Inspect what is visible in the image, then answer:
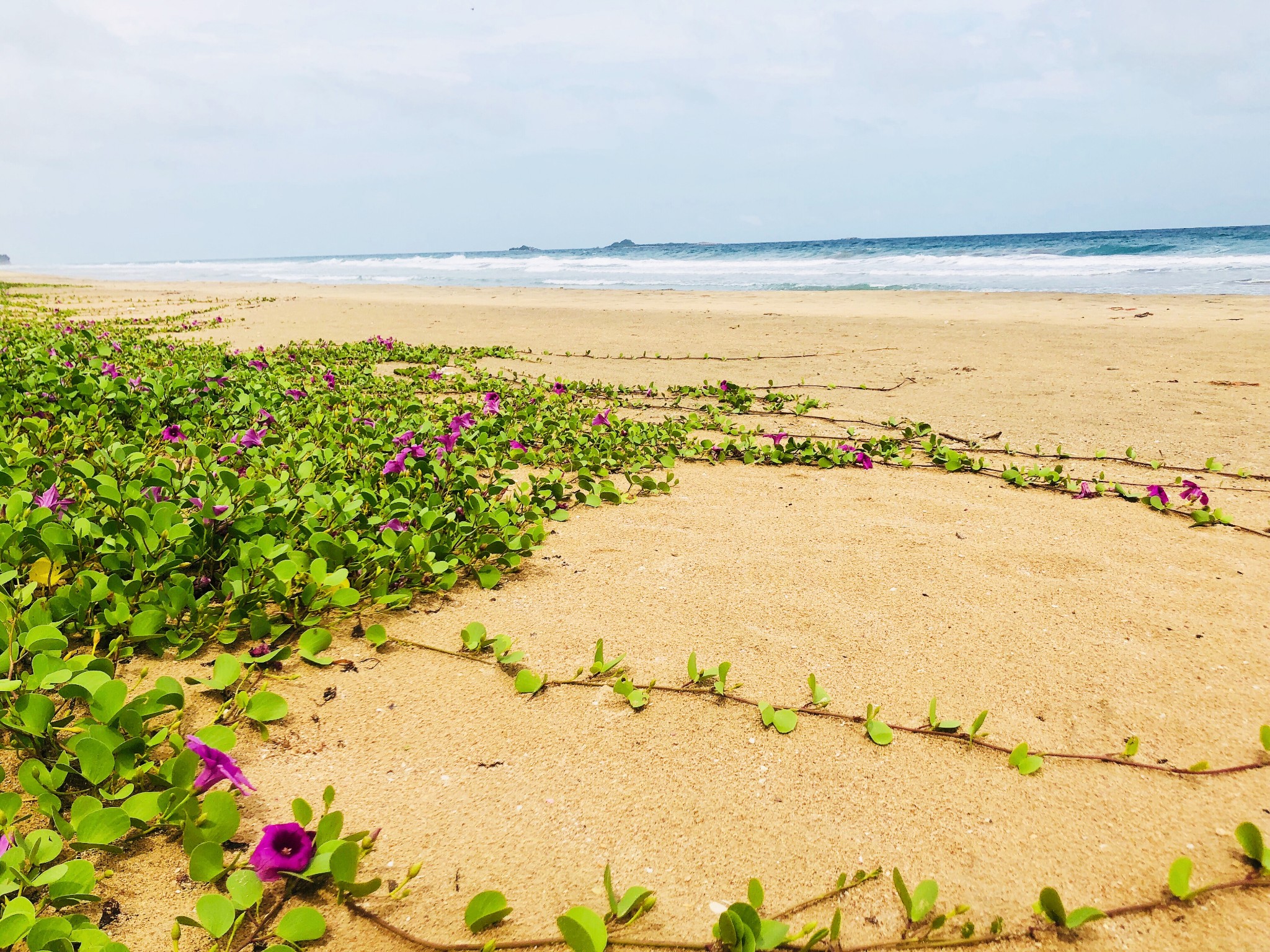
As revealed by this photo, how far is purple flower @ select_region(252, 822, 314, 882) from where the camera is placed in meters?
1.11

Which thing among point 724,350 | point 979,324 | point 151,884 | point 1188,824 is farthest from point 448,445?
point 979,324

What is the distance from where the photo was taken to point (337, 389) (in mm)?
4383

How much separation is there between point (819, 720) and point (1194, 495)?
95.3 inches

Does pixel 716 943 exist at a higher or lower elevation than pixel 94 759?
lower

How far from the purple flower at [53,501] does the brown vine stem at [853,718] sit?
38.1 inches

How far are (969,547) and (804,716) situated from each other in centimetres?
125

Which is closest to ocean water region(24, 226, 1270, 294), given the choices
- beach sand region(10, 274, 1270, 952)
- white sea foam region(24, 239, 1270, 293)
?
white sea foam region(24, 239, 1270, 293)

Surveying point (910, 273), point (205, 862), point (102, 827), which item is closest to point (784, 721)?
point (205, 862)

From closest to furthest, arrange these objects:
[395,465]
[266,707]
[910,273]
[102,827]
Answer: [102,827] < [266,707] < [395,465] < [910,273]

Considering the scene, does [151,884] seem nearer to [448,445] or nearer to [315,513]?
[315,513]

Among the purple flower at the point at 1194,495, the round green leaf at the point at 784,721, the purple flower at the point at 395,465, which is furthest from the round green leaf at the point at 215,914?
the purple flower at the point at 1194,495

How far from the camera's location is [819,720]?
5.35ft

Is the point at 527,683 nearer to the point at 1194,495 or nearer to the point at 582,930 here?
the point at 582,930

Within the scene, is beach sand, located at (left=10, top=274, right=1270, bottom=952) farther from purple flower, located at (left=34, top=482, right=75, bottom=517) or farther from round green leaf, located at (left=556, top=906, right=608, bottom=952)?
purple flower, located at (left=34, top=482, right=75, bottom=517)
